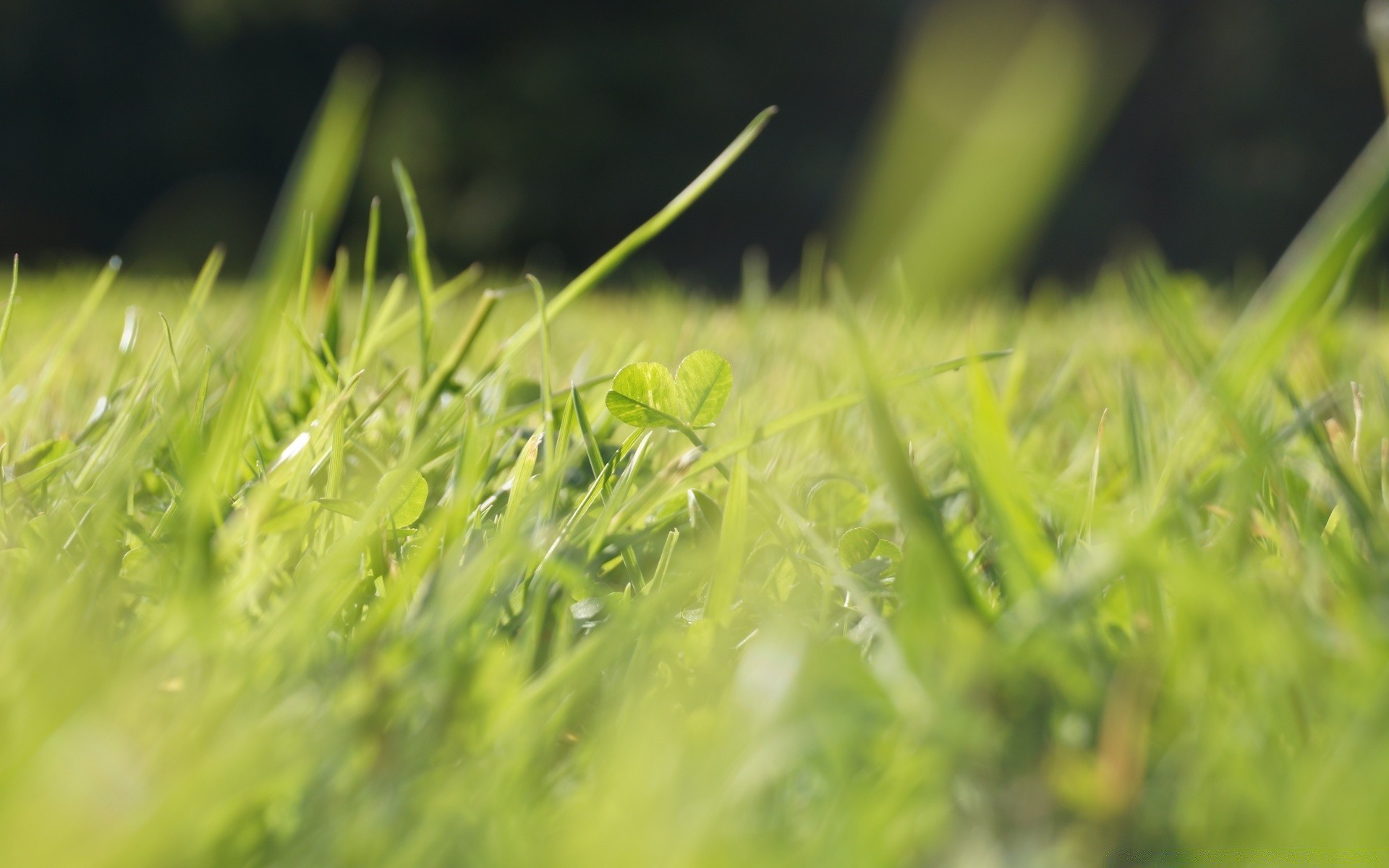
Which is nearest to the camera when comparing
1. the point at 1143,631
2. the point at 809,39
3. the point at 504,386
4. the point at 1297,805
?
the point at 1297,805

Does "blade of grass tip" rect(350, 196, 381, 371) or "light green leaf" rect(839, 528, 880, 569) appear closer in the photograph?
"light green leaf" rect(839, 528, 880, 569)

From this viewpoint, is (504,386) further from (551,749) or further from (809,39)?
(809,39)

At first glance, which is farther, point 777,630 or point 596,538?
point 596,538

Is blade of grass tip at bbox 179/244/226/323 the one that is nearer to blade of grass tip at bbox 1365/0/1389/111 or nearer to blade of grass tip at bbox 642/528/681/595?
blade of grass tip at bbox 642/528/681/595

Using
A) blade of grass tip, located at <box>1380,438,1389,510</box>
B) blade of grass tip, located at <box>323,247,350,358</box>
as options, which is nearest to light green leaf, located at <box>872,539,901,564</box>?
blade of grass tip, located at <box>1380,438,1389,510</box>

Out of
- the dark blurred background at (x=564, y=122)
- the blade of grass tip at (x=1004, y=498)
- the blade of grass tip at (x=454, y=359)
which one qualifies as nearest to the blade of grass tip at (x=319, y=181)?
the blade of grass tip at (x=454, y=359)

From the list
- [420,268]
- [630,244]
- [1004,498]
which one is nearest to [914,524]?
[1004,498]

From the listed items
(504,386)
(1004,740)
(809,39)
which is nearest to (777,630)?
(1004,740)
